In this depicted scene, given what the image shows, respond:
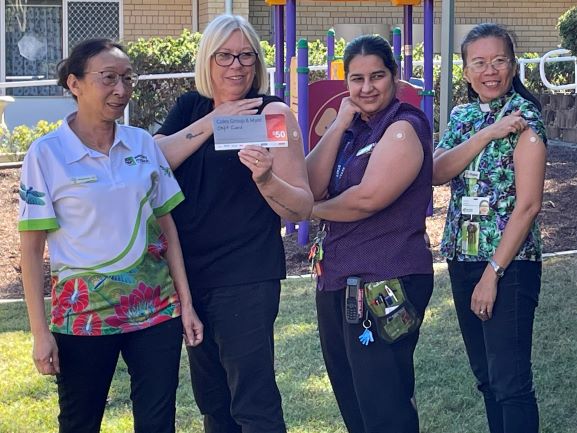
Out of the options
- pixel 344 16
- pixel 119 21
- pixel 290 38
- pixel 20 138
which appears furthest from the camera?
pixel 344 16

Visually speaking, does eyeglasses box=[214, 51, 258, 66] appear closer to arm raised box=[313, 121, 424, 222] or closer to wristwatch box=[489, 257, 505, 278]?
arm raised box=[313, 121, 424, 222]

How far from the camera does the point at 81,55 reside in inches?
139

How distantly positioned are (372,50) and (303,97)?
5400 millimetres

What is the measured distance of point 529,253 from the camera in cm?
371

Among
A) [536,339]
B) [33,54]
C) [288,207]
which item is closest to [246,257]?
[288,207]

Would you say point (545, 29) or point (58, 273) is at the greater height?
point (545, 29)

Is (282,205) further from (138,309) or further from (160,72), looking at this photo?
(160,72)

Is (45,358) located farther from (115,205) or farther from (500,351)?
(500,351)

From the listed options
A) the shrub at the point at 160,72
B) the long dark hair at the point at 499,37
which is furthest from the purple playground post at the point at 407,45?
the long dark hair at the point at 499,37

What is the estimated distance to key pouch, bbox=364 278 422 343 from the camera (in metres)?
3.48

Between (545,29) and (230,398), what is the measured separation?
17099 millimetres

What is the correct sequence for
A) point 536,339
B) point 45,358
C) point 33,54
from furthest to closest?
point 33,54 < point 536,339 < point 45,358

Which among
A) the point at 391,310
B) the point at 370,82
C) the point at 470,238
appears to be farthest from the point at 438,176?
the point at 391,310

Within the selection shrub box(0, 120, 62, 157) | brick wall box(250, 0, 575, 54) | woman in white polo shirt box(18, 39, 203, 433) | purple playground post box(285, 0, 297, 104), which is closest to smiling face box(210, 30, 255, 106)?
woman in white polo shirt box(18, 39, 203, 433)
